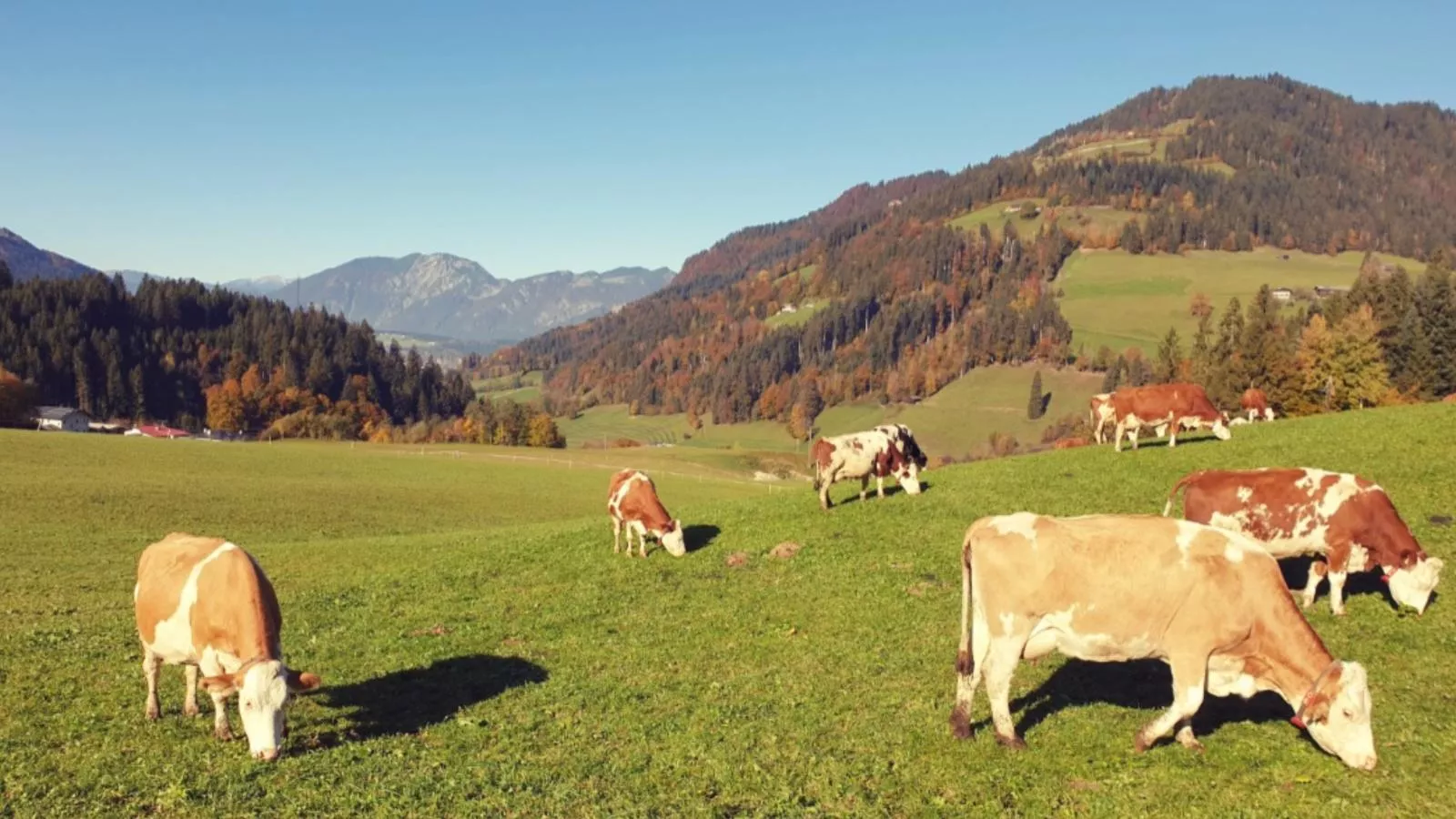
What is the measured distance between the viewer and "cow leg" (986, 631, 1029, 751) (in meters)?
11.0

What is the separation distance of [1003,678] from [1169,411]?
25.7 metres

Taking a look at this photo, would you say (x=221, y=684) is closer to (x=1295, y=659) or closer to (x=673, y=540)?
(x=1295, y=659)

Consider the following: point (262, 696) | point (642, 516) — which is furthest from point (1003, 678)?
point (642, 516)

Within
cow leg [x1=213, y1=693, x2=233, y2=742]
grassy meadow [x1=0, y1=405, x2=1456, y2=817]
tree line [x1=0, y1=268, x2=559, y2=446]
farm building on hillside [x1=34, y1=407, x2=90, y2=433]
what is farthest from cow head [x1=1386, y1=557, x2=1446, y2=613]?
farm building on hillside [x1=34, y1=407, x2=90, y2=433]

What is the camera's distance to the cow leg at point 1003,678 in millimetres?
10984

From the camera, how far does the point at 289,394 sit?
166 metres

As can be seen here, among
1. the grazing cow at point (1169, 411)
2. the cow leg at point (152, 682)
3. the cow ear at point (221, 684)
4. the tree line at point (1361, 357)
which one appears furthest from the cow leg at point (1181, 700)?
the tree line at point (1361, 357)

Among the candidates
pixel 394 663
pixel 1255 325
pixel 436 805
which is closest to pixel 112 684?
pixel 394 663

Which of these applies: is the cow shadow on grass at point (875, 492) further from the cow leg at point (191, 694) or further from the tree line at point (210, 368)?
the tree line at point (210, 368)

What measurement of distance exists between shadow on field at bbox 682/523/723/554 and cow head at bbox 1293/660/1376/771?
17.4 m

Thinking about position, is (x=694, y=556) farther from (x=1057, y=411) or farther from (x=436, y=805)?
(x=1057, y=411)

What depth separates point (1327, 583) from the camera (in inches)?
721

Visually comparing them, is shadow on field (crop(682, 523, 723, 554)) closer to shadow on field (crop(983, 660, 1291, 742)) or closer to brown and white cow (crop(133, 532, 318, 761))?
shadow on field (crop(983, 660, 1291, 742))

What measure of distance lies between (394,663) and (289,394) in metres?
174
